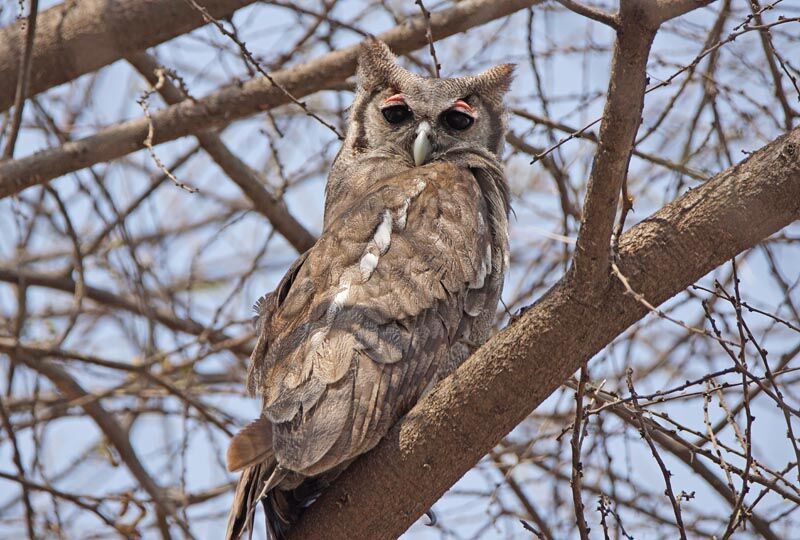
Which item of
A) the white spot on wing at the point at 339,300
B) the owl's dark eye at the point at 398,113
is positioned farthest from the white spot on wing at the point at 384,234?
the owl's dark eye at the point at 398,113

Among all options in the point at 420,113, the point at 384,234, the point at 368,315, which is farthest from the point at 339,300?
the point at 420,113

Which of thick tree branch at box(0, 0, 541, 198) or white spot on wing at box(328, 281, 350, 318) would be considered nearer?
white spot on wing at box(328, 281, 350, 318)

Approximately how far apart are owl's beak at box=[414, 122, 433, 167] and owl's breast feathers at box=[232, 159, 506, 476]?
445 mm

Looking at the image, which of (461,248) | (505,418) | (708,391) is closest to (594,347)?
(505,418)

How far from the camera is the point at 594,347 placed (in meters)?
2.81

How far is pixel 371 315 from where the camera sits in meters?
3.40

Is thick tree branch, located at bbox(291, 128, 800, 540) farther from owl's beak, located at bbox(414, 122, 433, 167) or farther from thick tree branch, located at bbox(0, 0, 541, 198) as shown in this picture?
thick tree branch, located at bbox(0, 0, 541, 198)

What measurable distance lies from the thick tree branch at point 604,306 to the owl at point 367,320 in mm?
398

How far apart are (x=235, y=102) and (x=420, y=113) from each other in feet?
2.99

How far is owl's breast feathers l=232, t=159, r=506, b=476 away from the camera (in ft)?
10.3

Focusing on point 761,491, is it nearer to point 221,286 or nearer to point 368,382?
point 368,382

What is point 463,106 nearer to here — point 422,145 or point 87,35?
point 422,145

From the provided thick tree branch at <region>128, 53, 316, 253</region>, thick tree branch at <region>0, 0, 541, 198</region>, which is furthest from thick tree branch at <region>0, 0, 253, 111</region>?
thick tree branch at <region>128, 53, 316, 253</region>

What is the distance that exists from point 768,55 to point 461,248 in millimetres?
1809
